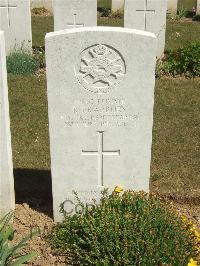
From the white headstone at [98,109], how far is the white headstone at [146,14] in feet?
20.5

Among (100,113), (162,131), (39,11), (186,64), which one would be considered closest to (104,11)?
(39,11)

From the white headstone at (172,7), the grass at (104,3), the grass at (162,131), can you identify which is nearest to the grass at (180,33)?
the white headstone at (172,7)

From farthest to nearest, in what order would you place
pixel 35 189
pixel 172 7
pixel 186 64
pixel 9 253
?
pixel 172 7, pixel 186 64, pixel 35 189, pixel 9 253

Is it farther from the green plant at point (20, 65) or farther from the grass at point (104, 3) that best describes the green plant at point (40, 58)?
the grass at point (104, 3)

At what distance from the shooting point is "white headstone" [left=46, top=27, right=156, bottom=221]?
394 centimetres

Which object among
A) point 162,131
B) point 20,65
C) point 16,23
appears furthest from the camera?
point 16,23

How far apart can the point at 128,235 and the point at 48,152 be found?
2.76 m

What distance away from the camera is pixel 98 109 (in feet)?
13.6

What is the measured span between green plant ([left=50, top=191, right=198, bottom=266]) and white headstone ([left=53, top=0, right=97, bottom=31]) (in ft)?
20.4

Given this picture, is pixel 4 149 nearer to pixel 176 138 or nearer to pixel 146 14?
pixel 176 138

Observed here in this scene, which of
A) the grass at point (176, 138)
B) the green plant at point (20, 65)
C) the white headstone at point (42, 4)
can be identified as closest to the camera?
the grass at point (176, 138)

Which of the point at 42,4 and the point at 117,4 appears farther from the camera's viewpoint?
the point at 42,4

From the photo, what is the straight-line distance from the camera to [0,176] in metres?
4.38

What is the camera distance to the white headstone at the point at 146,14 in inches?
390
